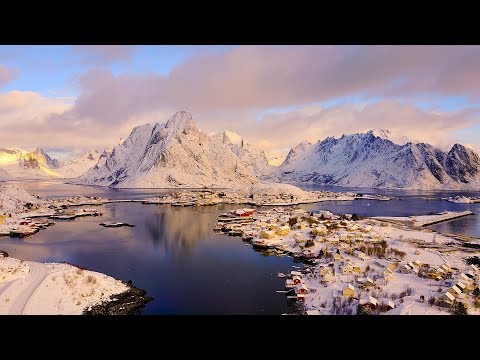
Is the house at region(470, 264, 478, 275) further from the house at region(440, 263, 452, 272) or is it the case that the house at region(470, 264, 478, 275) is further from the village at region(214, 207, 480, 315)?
the house at region(440, 263, 452, 272)

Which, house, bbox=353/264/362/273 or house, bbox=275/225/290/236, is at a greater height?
house, bbox=275/225/290/236

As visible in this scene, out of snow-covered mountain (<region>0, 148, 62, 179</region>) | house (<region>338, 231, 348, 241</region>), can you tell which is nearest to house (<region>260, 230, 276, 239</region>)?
house (<region>338, 231, 348, 241</region>)

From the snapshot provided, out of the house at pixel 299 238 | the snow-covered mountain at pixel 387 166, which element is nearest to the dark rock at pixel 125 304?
the house at pixel 299 238

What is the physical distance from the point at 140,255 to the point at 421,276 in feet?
23.4

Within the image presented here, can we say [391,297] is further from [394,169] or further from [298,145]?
[298,145]

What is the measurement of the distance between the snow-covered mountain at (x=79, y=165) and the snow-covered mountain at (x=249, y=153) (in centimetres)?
3266

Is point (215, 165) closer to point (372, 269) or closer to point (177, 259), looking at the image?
point (177, 259)

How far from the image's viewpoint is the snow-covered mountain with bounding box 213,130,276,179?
87.4 meters

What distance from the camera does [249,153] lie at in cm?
9675

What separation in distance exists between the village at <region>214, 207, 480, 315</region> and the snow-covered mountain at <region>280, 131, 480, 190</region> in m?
43.5

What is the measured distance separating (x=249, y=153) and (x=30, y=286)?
9071cm

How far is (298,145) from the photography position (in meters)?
102
